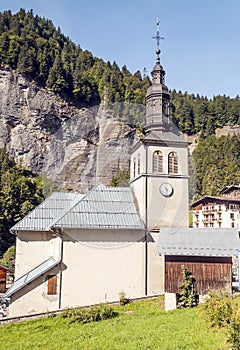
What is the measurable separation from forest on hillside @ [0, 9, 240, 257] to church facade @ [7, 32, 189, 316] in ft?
7.15

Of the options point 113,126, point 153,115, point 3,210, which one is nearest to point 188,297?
point 113,126

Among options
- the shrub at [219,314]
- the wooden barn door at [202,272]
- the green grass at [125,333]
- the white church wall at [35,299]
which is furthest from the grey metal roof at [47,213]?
the shrub at [219,314]

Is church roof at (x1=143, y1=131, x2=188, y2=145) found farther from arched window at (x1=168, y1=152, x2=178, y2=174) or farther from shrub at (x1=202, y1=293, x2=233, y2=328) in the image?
shrub at (x1=202, y1=293, x2=233, y2=328)

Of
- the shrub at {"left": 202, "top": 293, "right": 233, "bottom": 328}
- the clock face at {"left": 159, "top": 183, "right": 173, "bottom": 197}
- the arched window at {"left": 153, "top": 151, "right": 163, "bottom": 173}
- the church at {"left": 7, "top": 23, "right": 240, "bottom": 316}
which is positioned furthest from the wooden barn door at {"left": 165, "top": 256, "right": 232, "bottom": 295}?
the arched window at {"left": 153, "top": 151, "right": 163, "bottom": 173}

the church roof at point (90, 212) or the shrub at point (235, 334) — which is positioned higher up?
the church roof at point (90, 212)

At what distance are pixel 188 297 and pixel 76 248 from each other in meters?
5.90

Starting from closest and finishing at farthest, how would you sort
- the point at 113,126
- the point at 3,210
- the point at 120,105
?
the point at 120,105 → the point at 113,126 → the point at 3,210

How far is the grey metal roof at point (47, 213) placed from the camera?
18664mm

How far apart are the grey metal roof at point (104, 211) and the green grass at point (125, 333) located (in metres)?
4.36

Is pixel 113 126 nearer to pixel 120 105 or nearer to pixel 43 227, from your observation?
pixel 120 105

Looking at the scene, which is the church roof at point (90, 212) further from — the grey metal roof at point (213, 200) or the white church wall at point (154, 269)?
the grey metal roof at point (213, 200)

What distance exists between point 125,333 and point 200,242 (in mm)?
6419

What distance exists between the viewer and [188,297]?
1453 cm

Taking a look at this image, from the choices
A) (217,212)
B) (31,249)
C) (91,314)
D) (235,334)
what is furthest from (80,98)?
(235,334)
